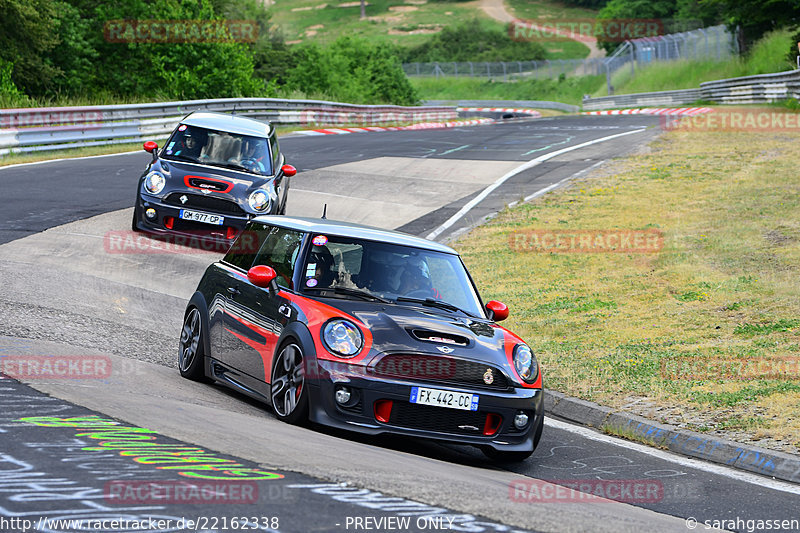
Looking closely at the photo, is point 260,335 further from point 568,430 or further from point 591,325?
point 591,325

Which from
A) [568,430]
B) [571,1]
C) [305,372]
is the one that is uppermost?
[571,1]

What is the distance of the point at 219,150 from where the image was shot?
15961 millimetres

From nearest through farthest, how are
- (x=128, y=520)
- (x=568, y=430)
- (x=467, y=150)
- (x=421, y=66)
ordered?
(x=128, y=520), (x=568, y=430), (x=467, y=150), (x=421, y=66)

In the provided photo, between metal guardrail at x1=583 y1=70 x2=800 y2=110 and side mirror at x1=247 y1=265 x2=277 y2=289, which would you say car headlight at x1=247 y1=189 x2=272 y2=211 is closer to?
side mirror at x1=247 y1=265 x2=277 y2=289

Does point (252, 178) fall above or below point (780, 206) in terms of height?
above

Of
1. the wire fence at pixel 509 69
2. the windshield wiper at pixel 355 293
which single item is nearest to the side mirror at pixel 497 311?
the windshield wiper at pixel 355 293

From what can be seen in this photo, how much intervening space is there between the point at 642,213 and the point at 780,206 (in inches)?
95.3

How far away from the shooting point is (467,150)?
1218 inches

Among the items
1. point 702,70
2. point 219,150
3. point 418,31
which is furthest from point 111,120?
point 418,31

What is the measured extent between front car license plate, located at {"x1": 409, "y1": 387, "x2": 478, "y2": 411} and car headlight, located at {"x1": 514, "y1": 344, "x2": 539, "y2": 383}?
0.52 m

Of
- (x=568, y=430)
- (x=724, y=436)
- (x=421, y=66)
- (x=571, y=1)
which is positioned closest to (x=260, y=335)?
(x=568, y=430)

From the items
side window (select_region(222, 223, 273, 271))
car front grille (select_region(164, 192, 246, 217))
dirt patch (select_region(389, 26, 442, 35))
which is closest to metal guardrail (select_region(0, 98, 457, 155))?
car front grille (select_region(164, 192, 246, 217))

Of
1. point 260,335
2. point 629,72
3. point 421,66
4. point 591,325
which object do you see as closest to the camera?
point 260,335

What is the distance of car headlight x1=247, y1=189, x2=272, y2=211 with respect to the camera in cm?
1541
